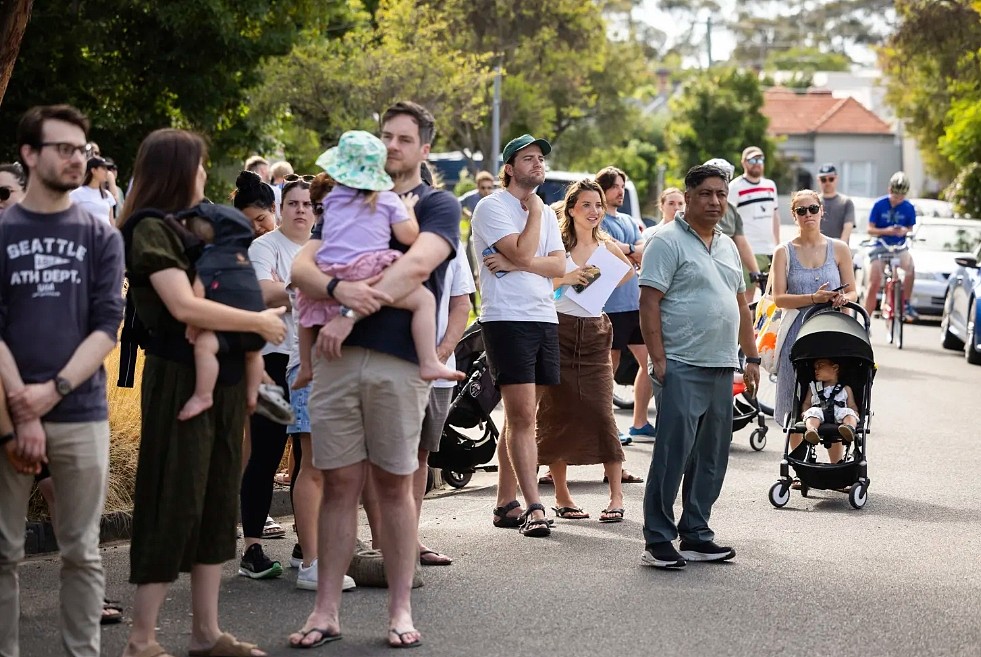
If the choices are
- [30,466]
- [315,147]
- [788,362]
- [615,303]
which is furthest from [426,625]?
[315,147]

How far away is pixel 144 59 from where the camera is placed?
64.3ft

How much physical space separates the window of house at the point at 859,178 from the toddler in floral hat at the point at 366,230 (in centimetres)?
8547

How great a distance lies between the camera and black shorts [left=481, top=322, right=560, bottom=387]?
29.1 feet

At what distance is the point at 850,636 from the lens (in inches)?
264

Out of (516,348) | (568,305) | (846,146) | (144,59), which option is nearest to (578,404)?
(568,305)

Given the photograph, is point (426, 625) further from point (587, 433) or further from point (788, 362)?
point (788, 362)

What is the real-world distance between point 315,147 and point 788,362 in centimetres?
2349

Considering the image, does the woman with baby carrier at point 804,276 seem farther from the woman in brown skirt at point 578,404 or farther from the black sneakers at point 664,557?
the black sneakers at point 664,557

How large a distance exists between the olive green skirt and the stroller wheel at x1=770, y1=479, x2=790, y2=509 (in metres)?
4.80

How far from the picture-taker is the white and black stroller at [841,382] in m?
9.91

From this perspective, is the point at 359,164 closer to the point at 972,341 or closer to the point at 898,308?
the point at 972,341

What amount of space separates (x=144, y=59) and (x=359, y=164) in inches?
555

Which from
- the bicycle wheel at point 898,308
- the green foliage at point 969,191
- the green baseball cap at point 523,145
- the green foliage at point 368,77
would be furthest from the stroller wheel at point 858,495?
the green foliage at point 969,191

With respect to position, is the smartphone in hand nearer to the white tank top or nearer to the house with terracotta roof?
the white tank top
